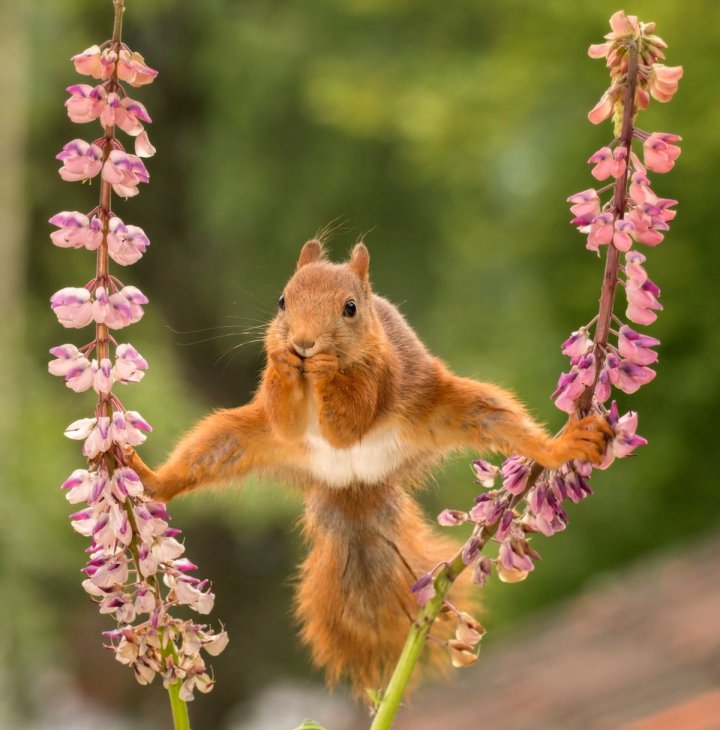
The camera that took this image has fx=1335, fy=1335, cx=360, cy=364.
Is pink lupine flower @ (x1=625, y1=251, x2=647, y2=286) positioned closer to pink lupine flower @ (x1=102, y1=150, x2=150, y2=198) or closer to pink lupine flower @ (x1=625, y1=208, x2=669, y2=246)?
pink lupine flower @ (x1=625, y1=208, x2=669, y2=246)

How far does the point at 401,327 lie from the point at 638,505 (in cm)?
266

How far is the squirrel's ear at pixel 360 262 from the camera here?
0.75m

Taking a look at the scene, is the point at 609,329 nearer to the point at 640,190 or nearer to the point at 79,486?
the point at 640,190

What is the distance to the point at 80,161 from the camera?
0.57m

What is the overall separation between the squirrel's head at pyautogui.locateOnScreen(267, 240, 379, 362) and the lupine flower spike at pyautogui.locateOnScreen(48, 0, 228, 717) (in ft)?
0.42

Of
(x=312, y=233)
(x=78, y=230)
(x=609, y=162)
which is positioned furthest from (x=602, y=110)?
(x=312, y=233)

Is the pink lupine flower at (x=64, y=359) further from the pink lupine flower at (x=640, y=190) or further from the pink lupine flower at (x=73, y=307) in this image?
the pink lupine flower at (x=640, y=190)

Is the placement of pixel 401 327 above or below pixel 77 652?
below

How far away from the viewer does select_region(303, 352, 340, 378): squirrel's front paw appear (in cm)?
70

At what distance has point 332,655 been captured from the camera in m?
0.77

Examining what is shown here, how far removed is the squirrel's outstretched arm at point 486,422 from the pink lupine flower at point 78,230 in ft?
0.75

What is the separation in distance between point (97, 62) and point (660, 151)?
239 mm

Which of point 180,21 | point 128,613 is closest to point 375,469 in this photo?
point 128,613

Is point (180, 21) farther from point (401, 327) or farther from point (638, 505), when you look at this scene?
point (401, 327)
